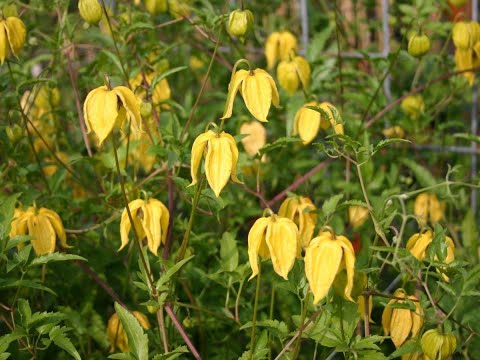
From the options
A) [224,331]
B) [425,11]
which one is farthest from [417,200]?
[224,331]

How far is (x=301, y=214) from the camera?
5.05 feet

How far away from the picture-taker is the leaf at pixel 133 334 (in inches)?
51.5

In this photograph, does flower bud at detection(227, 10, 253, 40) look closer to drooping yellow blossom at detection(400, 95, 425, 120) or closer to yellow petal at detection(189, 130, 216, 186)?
yellow petal at detection(189, 130, 216, 186)

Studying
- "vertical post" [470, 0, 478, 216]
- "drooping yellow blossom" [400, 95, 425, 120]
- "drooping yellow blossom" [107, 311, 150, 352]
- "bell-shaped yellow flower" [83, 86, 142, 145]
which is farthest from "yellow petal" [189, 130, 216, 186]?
"vertical post" [470, 0, 478, 216]

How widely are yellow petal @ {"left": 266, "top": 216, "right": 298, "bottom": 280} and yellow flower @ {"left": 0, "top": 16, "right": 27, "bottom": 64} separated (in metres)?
0.74

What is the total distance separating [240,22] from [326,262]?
2.08 ft

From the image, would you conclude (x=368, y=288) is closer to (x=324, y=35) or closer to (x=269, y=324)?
(x=269, y=324)

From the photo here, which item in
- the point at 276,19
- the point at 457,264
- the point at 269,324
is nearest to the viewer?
the point at 457,264

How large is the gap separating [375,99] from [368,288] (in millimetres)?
811

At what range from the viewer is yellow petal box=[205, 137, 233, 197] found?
126cm

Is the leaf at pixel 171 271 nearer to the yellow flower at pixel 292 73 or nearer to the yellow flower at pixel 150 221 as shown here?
the yellow flower at pixel 150 221

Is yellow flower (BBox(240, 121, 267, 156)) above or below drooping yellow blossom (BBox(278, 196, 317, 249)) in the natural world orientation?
below

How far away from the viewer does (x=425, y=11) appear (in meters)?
2.11

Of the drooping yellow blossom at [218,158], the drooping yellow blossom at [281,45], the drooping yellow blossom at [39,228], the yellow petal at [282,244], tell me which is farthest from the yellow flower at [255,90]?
the drooping yellow blossom at [281,45]
